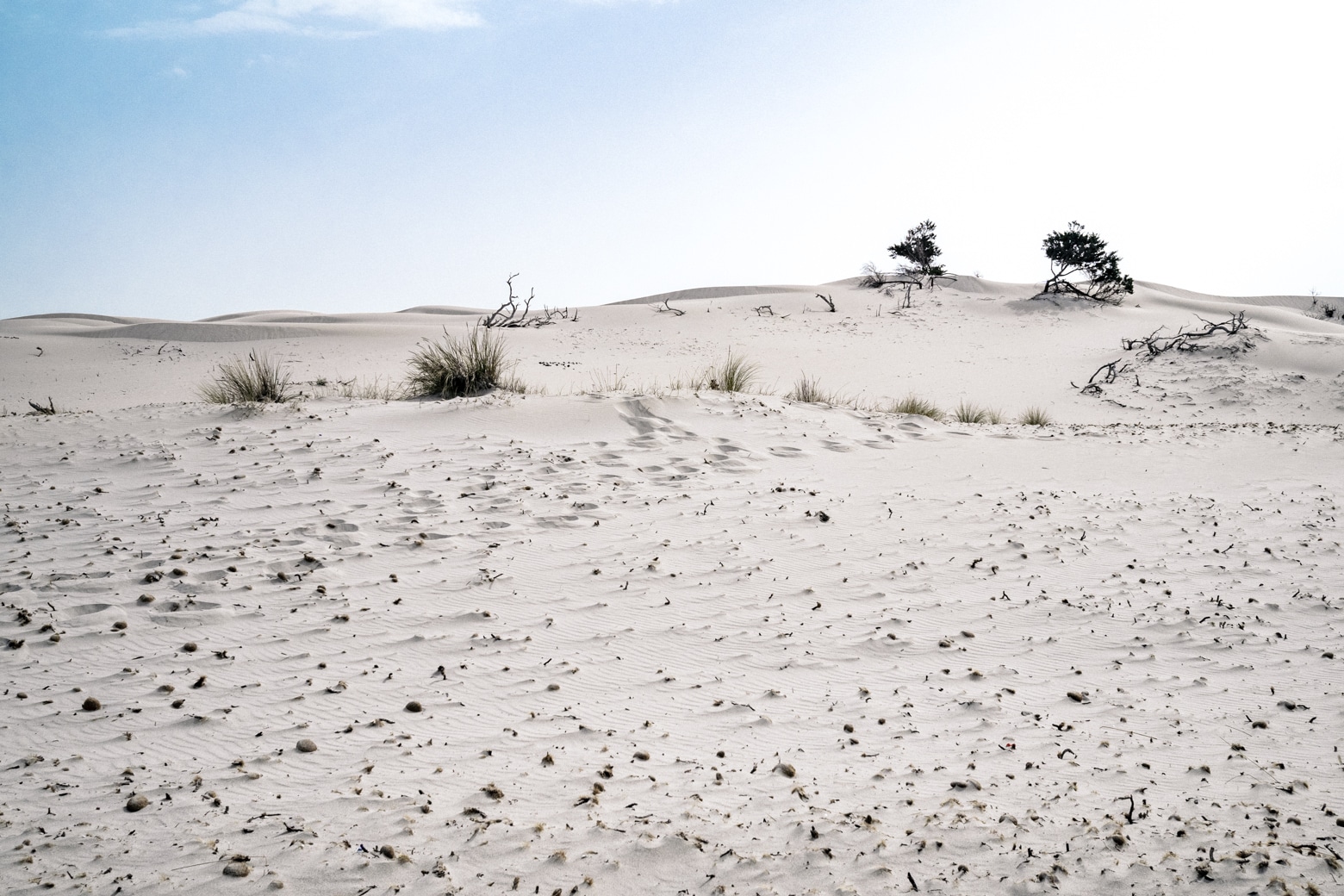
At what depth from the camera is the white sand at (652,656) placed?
2.52m

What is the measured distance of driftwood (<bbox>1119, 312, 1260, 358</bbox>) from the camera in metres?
15.5

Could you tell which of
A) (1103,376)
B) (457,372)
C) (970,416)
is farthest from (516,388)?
(1103,376)

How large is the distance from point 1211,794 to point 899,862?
1161 mm

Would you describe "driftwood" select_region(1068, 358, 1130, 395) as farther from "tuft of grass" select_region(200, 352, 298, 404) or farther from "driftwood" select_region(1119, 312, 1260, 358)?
"tuft of grass" select_region(200, 352, 298, 404)

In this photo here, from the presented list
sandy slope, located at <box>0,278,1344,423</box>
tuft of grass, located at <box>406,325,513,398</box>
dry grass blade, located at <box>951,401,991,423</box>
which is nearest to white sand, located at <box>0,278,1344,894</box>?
tuft of grass, located at <box>406,325,513,398</box>

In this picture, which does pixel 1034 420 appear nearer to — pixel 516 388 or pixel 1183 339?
pixel 516 388

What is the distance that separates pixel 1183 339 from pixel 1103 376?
2.25 metres

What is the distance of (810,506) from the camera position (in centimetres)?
612

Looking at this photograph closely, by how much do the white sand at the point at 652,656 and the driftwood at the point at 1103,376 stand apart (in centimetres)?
554

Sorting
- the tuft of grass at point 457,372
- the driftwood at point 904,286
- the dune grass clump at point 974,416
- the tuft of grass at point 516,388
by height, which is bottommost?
the dune grass clump at point 974,416

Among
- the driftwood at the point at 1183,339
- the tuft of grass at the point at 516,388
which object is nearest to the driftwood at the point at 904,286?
the driftwood at the point at 1183,339

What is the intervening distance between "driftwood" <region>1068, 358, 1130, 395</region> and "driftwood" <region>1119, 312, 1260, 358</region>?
2.33 ft

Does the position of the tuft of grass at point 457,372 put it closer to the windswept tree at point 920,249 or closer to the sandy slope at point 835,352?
the sandy slope at point 835,352

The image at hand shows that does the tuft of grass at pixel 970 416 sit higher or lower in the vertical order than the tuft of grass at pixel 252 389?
lower
